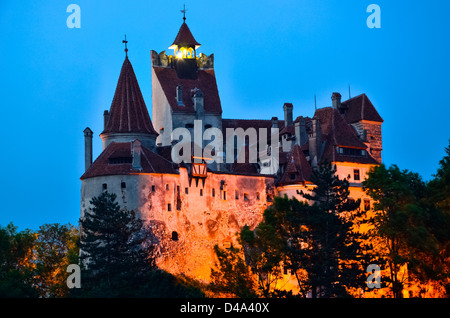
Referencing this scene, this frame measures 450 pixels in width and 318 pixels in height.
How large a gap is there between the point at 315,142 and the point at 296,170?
4178 mm

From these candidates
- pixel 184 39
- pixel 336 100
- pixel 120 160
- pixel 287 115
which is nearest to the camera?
pixel 120 160

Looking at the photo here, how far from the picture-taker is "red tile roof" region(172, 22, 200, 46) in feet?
381

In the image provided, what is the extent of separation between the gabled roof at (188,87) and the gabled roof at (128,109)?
6.29 m

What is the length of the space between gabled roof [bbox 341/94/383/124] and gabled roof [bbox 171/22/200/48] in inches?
689

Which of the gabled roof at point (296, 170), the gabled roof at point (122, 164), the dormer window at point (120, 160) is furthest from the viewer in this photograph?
the gabled roof at point (296, 170)

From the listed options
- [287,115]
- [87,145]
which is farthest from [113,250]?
[287,115]

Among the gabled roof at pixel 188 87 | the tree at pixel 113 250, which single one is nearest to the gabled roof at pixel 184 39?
the gabled roof at pixel 188 87

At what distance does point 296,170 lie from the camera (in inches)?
4080

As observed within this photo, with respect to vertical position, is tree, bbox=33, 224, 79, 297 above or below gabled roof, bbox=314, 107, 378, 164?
below

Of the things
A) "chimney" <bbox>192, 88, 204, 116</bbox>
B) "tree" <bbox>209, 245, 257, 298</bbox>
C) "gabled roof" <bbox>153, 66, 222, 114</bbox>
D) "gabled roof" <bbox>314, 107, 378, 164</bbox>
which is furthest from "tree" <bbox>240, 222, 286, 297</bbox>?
"gabled roof" <bbox>153, 66, 222, 114</bbox>

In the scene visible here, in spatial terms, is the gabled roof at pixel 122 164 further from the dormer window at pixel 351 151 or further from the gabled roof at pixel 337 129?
the dormer window at pixel 351 151

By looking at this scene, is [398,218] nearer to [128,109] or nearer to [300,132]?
[300,132]

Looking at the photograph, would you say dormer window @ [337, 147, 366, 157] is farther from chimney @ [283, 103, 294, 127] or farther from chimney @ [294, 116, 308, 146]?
chimney @ [283, 103, 294, 127]

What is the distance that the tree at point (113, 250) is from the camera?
8806 cm
